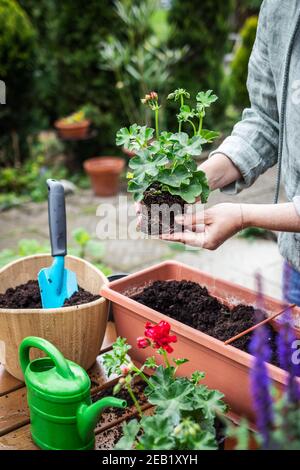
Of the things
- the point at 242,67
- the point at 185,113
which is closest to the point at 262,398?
the point at 185,113

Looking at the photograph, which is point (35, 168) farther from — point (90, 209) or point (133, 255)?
point (133, 255)

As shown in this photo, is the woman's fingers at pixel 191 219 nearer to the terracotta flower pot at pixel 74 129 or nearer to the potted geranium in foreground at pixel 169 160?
the potted geranium in foreground at pixel 169 160

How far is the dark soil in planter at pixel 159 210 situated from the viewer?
1.43 metres

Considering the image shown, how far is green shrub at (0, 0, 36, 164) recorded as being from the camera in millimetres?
5152

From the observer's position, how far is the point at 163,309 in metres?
1.44

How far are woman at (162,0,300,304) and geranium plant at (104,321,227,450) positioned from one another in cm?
33

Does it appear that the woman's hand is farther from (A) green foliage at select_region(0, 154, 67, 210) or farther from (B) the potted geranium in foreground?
(A) green foliage at select_region(0, 154, 67, 210)

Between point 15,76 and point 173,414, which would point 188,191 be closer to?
point 173,414

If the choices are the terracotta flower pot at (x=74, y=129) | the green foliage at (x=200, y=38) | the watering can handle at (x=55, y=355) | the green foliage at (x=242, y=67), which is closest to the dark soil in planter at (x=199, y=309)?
the watering can handle at (x=55, y=355)

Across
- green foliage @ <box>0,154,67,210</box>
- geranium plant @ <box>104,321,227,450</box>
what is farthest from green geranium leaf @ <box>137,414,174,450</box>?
green foliage @ <box>0,154,67,210</box>

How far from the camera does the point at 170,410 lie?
989 mm

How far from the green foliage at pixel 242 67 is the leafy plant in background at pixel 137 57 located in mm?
913

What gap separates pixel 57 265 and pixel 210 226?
37cm
